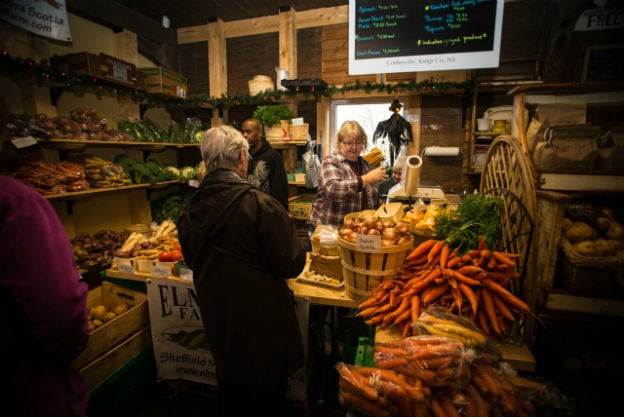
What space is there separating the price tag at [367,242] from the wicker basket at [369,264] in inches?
0.7

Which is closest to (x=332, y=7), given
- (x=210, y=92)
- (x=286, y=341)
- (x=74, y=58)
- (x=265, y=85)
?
(x=265, y=85)

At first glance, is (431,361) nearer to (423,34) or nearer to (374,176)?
(374,176)

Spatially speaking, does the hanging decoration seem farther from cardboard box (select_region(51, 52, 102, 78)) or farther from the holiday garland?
cardboard box (select_region(51, 52, 102, 78))

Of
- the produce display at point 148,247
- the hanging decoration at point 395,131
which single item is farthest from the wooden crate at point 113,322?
the hanging decoration at point 395,131

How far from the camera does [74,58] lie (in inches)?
126

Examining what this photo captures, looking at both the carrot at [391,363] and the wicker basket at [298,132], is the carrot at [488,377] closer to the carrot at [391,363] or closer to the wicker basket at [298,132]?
the carrot at [391,363]

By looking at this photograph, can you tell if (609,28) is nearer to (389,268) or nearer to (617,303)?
(617,303)

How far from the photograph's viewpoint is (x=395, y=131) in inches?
160

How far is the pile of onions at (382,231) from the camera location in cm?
151

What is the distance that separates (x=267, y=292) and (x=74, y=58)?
337cm

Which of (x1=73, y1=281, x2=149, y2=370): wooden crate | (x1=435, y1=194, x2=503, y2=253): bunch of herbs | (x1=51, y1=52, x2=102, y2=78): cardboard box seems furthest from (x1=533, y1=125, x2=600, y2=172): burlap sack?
(x1=51, y1=52, x2=102, y2=78): cardboard box

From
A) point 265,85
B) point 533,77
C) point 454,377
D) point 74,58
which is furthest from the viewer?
point 265,85

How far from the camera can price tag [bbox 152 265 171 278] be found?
2.15 metres

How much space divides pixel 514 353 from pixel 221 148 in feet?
4.99
